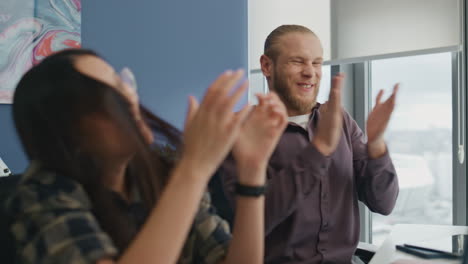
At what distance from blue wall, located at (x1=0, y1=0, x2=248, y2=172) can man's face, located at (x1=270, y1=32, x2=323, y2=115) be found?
1.44 meters

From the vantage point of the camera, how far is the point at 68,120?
882 mm

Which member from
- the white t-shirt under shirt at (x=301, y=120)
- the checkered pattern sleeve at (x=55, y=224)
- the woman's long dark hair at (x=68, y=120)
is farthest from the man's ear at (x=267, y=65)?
the checkered pattern sleeve at (x=55, y=224)

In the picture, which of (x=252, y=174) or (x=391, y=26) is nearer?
(x=252, y=174)

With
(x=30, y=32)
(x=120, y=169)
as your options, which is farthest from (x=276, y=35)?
(x=30, y=32)

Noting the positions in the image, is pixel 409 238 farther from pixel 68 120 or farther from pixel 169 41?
pixel 169 41

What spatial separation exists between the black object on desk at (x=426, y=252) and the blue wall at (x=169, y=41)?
2090 mm

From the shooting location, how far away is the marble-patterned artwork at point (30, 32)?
245 centimetres

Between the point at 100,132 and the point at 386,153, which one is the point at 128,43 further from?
the point at 100,132

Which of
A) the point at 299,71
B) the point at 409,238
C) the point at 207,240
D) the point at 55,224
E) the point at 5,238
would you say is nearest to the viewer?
the point at 55,224

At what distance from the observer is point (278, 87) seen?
1823 mm

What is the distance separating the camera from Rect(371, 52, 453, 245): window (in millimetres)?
3309

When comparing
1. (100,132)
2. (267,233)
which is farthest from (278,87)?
(100,132)

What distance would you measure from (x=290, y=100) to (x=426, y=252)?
76 centimetres

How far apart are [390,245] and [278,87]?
28.9 inches
